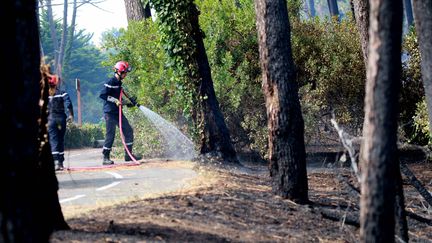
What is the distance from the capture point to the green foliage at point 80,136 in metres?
35.0

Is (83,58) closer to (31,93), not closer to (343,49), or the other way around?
(343,49)

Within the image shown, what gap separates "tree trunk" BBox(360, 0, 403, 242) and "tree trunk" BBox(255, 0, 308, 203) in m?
5.08

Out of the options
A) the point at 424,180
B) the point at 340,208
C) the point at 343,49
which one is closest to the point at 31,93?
the point at 340,208

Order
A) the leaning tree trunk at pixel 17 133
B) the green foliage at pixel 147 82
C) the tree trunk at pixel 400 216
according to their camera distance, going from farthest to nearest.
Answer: the green foliage at pixel 147 82 → the tree trunk at pixel 400 216 → the leaning tree trunk at pixel 17 133

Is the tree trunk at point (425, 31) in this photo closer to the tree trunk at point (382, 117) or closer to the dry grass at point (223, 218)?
the dry grass at point (223, 218)

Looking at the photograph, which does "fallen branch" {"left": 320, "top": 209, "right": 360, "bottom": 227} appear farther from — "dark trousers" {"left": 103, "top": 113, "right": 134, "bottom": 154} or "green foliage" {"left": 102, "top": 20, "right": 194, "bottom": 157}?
"green foliage" {"left": 102, "top": 20, "right": 194, "bottom": 157}

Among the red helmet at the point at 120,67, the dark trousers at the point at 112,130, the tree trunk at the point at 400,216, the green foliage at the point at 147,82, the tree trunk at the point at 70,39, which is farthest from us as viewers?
the tree trunk at the point at 70,39

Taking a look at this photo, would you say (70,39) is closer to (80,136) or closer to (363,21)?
(80,136)

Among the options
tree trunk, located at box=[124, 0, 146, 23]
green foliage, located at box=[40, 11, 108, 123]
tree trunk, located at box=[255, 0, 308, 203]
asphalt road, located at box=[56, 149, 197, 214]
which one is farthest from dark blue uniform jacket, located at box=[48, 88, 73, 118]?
green foliage, located at box=[40, 11, 108, 123]

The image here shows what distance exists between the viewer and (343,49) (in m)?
23.4

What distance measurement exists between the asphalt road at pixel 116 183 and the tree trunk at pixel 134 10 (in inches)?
244

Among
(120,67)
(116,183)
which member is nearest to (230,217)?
(116,183)

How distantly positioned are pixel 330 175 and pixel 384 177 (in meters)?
11.5

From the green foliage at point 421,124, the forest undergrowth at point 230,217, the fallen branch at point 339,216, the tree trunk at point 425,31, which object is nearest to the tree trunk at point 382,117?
the forest undergrowth at point 230,217
